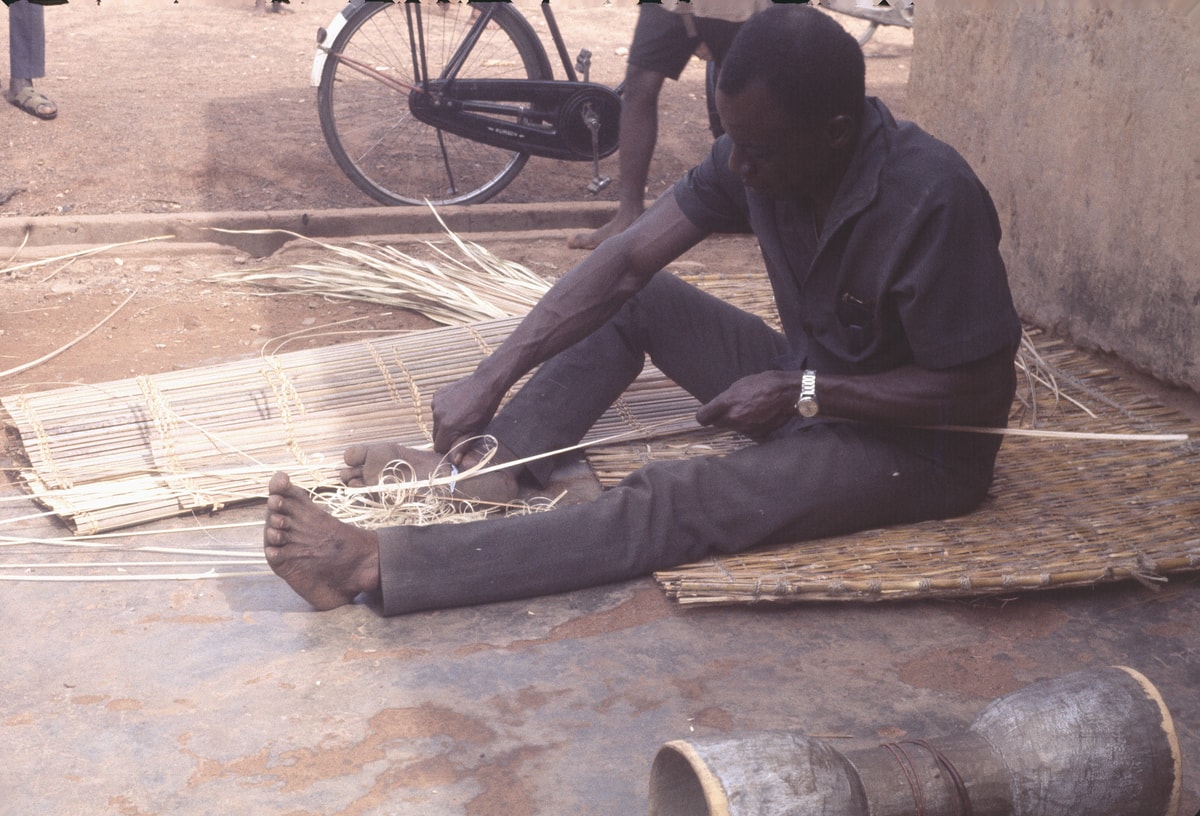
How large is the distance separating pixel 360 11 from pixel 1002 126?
2.71 m

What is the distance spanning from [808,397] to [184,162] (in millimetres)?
3895

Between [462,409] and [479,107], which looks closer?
[462,409]

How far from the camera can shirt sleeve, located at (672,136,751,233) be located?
2.34 m

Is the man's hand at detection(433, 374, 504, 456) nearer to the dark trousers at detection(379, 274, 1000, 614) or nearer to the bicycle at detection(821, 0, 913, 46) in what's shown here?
the dark trousers at detection(379, 274, 1000, 614)

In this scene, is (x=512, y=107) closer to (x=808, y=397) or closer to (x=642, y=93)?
(x=642, y=93)

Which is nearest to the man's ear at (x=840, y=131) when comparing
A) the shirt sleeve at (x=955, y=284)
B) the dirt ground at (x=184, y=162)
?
the shirt sleeve at (x=955, y=284)

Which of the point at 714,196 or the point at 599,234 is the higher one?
the point at 714,196

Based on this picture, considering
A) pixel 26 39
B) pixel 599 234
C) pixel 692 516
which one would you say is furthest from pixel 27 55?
pixel 692 516

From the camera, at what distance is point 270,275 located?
3.92 metres

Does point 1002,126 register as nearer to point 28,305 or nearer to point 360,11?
point 360,11

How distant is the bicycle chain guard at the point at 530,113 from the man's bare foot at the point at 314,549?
3.18m

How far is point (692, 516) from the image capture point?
219cm

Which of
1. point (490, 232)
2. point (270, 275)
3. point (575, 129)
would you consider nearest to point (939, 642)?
point (270, 275)

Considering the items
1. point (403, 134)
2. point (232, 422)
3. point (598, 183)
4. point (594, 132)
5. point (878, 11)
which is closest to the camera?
point (232, 422)
